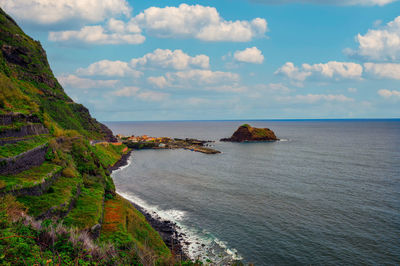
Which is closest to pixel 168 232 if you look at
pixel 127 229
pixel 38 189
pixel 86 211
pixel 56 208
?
pixel 127 229

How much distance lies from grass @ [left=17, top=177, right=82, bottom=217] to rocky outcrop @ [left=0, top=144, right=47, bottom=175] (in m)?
3.42

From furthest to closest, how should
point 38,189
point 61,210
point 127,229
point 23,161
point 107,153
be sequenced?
1. point 107,153
2. point 127,229
3. point 23,161
4. point 38,189
5. point 61,210

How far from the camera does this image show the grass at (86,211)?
23.3m

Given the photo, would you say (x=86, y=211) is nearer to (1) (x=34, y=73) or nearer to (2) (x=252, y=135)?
(1) (x=34, y=73)

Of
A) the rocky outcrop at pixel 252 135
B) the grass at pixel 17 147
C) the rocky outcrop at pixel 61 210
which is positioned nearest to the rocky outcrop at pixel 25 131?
the grass at pixel 17 147

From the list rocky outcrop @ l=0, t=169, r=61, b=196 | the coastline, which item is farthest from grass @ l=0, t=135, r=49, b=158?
the coastline

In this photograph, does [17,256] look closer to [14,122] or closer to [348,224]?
[14,122]

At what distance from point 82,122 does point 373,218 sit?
11478 centimetres

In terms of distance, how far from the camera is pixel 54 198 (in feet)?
77.8

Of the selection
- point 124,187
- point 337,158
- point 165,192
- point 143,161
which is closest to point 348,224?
point 165,192

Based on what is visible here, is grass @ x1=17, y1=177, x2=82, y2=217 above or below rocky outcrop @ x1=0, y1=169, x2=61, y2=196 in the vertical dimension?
below

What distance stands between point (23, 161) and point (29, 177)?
340 cm

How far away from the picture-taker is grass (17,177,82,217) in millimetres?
20438

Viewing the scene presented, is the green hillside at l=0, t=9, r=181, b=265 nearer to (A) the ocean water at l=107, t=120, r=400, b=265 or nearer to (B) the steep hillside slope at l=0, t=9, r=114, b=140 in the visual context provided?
(A) the ocean water at l=107, t=120, r=400, b=265
